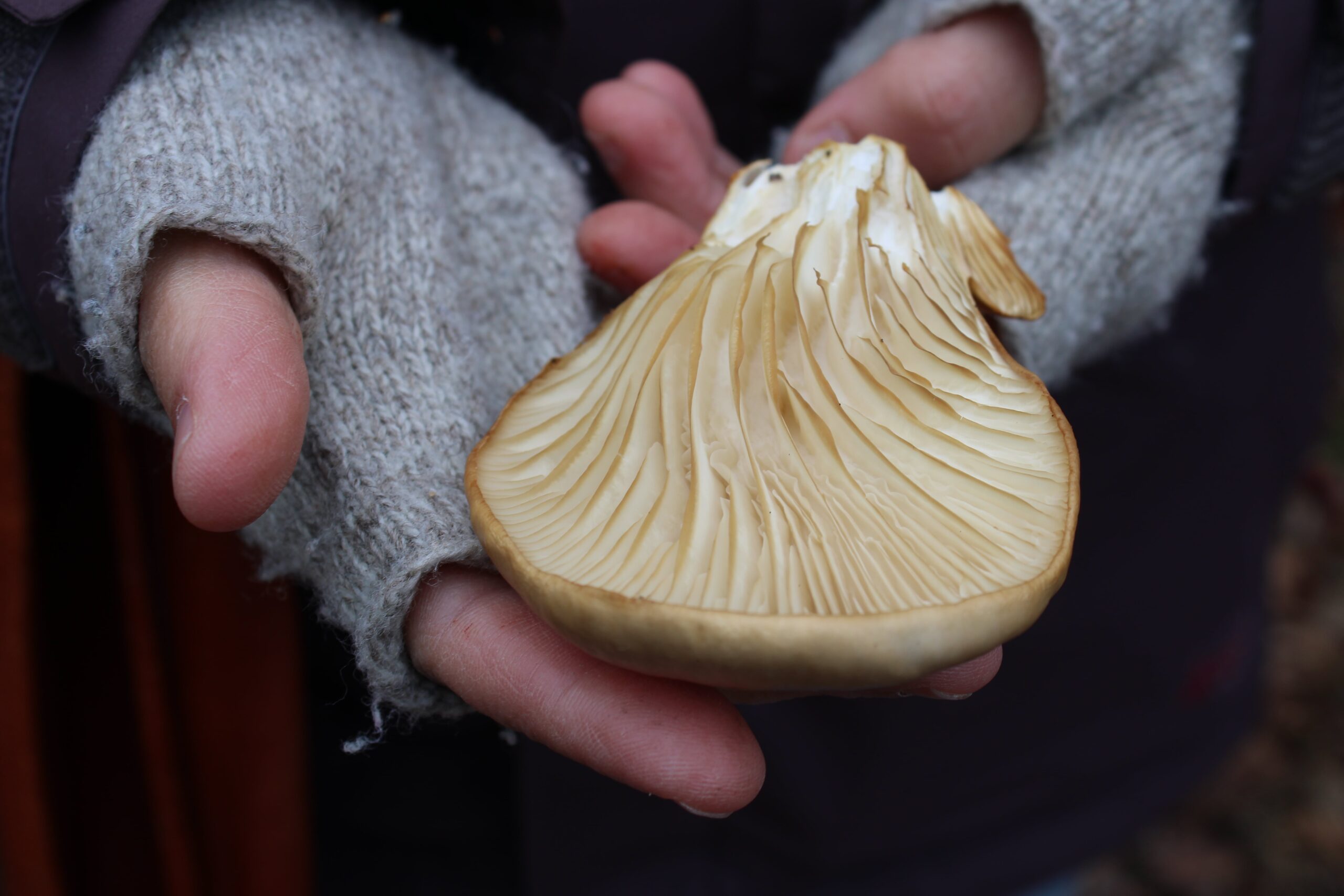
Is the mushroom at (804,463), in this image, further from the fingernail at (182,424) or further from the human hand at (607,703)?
the fingernail at (182,424)

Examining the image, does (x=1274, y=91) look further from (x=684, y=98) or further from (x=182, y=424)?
(x=182, y=424)

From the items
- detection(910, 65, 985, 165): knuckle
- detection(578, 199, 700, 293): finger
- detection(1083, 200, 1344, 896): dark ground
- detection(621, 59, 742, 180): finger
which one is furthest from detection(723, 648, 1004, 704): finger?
detection(1083, 200, 1344, 896): dark ground

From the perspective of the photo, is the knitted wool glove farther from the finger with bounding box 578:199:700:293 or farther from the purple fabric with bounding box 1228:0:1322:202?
the finger with bounding box 578:199:700:293

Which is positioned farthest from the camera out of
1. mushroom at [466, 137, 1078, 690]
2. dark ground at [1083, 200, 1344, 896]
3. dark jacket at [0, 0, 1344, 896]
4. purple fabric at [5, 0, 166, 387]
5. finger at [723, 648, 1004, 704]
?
dark ground at [1083, 200, 1344, 896]

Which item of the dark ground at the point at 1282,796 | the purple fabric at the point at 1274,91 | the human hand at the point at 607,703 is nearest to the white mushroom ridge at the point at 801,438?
the human hand at the point at 607,703

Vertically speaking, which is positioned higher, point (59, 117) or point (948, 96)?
point (59, 117)

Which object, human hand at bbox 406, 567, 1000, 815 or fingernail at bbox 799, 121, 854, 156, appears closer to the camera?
human hand at bbox 406, 567, 1000, 815

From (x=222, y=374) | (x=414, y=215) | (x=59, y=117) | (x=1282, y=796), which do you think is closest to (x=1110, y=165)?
(x=414, y=215)
